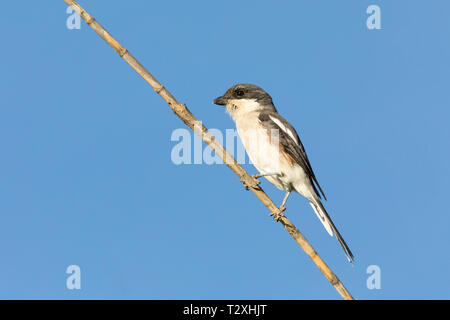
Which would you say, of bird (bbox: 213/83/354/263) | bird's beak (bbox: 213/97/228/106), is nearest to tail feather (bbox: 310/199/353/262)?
bird (bbox: 213/83/354/263)

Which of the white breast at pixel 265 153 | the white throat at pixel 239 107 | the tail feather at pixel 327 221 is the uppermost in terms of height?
the white throat at pixel 239 107

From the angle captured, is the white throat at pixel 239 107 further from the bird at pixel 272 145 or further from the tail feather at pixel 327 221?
the tail feather at pixel 327 221

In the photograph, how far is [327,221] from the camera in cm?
A: 875

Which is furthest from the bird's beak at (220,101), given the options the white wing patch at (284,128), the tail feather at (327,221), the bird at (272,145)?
the tail feather at (327,221)

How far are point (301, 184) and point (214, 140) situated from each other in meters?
3.92

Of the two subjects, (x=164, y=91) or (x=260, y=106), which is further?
(x=260, y=106)

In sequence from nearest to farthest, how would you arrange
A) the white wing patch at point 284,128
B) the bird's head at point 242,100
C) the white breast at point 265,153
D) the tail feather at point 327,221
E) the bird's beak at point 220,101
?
the tail feather at point 327,221 < the white breast at point 265,153 < the white wing patch at point 284,128 < the bird's beak at point 220,101 < the bird's head at point 242,100

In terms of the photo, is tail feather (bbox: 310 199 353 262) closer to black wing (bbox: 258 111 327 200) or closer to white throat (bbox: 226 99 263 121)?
black wing (bbox: 258 111 327 200)

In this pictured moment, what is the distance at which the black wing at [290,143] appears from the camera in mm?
9055

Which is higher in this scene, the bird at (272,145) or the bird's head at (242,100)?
the bird's head at (242,100)

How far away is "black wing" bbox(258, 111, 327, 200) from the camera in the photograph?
9.05 meters
